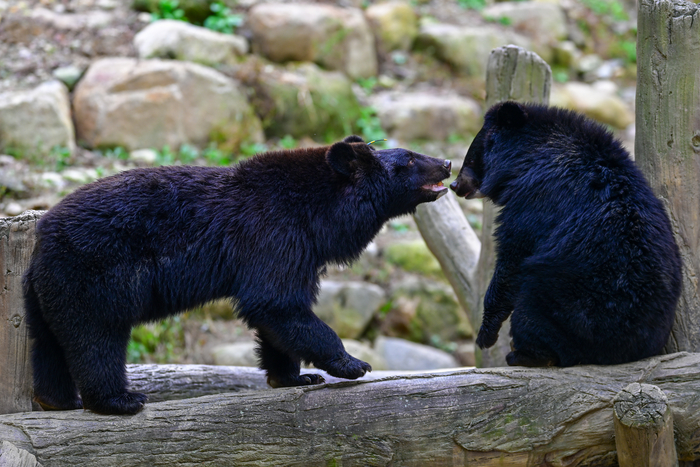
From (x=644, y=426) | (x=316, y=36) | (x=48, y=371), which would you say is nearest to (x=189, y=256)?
(x=48, y=371)

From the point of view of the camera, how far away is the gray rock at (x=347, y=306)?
26.7 feet

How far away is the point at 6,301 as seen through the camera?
3621mm

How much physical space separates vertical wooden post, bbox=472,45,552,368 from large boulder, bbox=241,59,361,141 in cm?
515

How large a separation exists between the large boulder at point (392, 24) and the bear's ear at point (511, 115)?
29.5ft

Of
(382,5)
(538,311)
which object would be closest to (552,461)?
(538,311)

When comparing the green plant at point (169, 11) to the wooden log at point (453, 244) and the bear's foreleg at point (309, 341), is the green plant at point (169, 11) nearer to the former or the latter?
the wooden log at point (453, 244)

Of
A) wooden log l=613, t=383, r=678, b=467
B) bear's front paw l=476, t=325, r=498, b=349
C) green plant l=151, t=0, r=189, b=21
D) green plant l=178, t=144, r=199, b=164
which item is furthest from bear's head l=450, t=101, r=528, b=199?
green plant l=151, t=0, r=189, b=21

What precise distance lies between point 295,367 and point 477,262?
1877 millimetres

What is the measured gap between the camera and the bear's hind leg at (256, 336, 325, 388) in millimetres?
4102

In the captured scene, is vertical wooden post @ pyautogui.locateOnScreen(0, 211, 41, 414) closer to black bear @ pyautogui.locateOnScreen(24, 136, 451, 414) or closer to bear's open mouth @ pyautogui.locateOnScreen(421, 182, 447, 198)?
black bear @ pyautogui.locateOnScreen(24, 136, 451, 414)

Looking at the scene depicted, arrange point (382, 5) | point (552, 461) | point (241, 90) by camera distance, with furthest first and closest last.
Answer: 1. point (382, 5)
2. point (241, 90)
3. point (552, 461)

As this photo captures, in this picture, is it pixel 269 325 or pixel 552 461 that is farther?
pixel 269 325

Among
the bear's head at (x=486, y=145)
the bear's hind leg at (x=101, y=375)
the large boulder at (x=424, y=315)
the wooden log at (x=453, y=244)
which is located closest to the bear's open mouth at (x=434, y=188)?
the bear's head at (x=486, y=145)

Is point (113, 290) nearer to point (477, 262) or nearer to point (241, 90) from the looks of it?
point (477, 262)
